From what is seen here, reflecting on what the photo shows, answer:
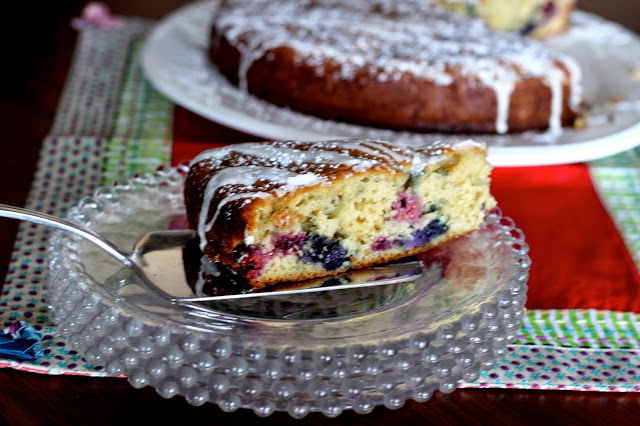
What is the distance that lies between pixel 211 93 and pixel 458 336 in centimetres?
132

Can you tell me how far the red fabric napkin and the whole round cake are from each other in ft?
0.71

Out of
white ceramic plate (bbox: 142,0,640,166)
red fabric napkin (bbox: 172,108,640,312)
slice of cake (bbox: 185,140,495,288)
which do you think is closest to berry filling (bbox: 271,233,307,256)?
slice of cake (bbox: 185,140,495,288)

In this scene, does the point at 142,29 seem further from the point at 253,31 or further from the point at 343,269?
the point at 343,269

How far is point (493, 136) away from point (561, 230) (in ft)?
1.60

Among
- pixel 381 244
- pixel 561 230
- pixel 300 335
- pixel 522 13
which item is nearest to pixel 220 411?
pixel 300 335

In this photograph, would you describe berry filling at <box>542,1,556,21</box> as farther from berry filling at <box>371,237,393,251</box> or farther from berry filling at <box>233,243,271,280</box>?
berry filling at <box>233,243,271,280</box>

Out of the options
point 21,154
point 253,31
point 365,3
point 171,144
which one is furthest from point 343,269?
point 365,3

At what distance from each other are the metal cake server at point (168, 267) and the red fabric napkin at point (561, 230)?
0.30 metres

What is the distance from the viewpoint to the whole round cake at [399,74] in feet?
6.57

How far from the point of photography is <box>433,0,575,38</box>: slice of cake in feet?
8.85

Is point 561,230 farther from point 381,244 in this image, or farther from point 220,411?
point 220,411

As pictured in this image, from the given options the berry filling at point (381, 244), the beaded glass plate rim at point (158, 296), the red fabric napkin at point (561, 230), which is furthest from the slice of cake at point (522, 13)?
the berry filling at point (381, 244)

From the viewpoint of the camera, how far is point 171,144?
6.19ft

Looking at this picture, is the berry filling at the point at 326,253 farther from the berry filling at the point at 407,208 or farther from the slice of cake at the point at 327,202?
the berry filling at the point at 407,208
